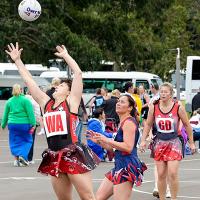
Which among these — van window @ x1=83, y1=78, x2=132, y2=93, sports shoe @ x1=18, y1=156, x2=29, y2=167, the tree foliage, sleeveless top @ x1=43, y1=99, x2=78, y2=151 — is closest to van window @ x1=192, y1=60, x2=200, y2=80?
the tree foliage

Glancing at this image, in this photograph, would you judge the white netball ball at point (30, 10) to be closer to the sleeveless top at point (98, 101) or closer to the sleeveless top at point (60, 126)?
the sleeveless top at point (98, 101)

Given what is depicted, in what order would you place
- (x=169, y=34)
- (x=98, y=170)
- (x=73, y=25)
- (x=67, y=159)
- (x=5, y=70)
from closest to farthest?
(x=67, y=159), (x=98, y=170), (x=73, y=25), (x=5, y=70), (x=169, y=34)

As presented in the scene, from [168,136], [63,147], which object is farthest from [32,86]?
[168,136]

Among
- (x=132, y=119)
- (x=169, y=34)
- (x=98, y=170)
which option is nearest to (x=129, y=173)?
(x=132, y=119)

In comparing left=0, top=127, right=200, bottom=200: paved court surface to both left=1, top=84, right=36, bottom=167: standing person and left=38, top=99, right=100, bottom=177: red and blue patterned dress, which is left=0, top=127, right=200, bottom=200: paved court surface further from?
left=38, top=99, right=100, bottom=177: red and blue patterned dress

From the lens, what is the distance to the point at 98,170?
17469 mm

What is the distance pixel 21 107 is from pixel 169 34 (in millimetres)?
42484

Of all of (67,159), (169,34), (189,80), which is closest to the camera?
(67,159)

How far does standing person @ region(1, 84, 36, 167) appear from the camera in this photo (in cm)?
1831

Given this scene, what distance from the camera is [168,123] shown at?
12023 millimetres

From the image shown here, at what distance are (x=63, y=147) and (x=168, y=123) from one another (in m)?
3.48

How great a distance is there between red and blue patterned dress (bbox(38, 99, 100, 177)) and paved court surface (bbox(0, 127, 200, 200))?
423cm

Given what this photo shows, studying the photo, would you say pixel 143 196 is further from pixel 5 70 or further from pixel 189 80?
pixel 5 70

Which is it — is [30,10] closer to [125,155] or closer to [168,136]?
[168,136]
